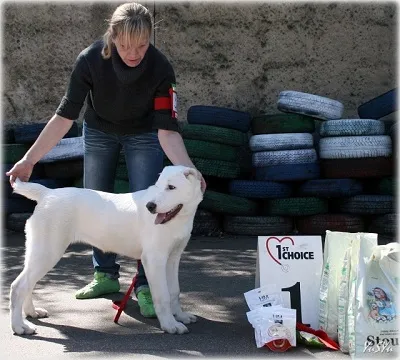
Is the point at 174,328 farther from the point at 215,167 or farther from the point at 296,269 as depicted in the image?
the point at 215,167

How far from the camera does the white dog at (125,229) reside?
14.7ft

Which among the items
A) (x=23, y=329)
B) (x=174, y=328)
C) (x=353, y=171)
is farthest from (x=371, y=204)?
(x=23, y=329)

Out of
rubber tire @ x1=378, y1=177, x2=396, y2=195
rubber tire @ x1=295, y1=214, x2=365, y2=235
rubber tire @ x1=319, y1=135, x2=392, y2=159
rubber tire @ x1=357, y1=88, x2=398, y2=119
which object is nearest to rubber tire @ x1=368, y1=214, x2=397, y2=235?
rubber tire @ x1=295, y1=214, x2=365, y2=235

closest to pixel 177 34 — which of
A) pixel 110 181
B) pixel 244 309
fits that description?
pixel 110 181

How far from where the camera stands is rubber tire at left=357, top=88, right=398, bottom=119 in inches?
333

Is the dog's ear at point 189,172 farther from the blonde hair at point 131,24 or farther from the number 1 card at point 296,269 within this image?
the blonde hair at point 131,24

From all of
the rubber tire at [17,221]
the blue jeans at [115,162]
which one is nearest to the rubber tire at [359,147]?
the blue jeans at [115,162]

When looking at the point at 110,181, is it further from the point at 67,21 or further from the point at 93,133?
the point at 67,21

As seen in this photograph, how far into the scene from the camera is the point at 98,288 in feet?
17.7

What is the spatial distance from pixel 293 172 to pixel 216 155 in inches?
34.3

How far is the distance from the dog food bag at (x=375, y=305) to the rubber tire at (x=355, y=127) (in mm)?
4270

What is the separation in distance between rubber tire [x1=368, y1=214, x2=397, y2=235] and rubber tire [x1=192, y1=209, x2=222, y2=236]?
1.71 m

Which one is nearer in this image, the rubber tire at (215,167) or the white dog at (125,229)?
the white dog at (125,229)

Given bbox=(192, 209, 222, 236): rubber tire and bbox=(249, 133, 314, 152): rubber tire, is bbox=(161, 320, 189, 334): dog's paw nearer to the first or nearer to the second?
bbox=(192, 209, 222, 236): rubber tire
